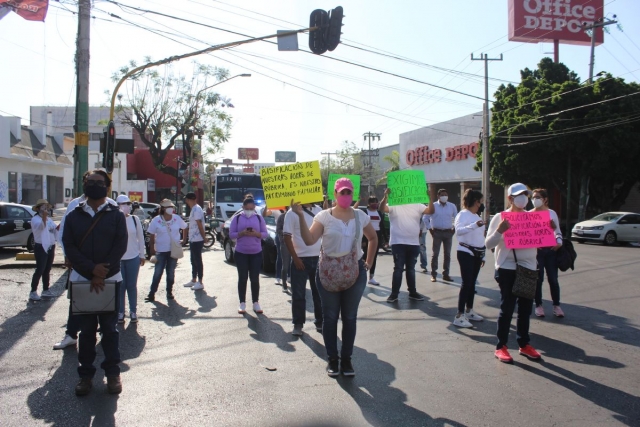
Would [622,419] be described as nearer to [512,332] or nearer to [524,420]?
[524,420]

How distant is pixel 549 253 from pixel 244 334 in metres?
4.34

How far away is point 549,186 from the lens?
33.5m

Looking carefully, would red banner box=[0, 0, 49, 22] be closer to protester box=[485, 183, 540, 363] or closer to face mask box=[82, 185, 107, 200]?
face mask box=[82, 185, 107, 200]

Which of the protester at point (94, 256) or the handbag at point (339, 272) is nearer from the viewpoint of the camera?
the protester at point (94, 256)

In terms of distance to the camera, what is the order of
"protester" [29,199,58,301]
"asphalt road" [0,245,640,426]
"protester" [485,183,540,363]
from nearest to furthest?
"asphalt road" [0,245,640,426], "protester" [485,183,540,363], "protester" [29,199,58,301]

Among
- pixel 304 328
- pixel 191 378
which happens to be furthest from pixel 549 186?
pixel 191 378

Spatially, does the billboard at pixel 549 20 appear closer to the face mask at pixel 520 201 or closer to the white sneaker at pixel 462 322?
the white sneaker at pixel 462 322

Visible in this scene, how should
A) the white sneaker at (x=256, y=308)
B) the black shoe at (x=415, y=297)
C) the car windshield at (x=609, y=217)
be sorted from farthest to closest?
the car windshield at (x=609, y=217) → the black shoe at (x=415, y=297) → the white sneaker at (x=256, y=308)

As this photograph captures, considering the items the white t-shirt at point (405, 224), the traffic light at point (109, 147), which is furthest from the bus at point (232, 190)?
the white t-shirt at point (405, 224)

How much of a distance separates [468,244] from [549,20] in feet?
113

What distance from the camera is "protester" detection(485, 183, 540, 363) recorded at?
5.61 metres

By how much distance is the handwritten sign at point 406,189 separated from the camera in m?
8.48

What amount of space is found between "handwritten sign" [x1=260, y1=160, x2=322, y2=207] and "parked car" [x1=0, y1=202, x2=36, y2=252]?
11.8 meters

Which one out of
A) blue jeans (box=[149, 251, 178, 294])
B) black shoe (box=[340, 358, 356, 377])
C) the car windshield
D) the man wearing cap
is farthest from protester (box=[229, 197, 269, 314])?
the car windshield
